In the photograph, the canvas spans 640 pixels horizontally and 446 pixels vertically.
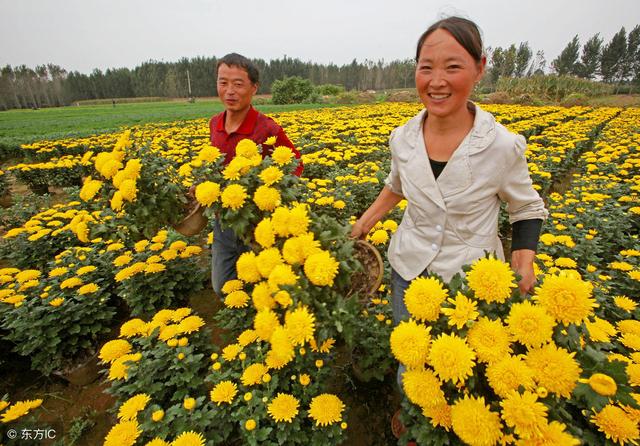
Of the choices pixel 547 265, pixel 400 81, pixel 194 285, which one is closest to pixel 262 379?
pixel 194 285

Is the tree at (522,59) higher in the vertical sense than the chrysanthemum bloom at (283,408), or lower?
higher

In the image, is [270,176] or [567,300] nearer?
[567,300]

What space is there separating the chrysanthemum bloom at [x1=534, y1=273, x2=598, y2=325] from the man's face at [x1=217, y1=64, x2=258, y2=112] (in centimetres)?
233

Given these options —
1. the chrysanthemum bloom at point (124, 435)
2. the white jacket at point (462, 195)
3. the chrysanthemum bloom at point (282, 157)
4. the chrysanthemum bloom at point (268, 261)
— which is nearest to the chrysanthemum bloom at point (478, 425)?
the white jacket at point (462, 195)

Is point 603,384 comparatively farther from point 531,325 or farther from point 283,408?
point 283,408

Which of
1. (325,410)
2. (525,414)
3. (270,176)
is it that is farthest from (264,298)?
(525,414)

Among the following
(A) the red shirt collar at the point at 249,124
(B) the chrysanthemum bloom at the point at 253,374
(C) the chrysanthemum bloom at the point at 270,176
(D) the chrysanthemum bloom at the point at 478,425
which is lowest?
(B) the chrysanthemum bloom at the point at 253,374

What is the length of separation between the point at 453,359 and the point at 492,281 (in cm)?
30

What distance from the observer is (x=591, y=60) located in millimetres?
63938

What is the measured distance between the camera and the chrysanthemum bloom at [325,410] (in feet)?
5.46

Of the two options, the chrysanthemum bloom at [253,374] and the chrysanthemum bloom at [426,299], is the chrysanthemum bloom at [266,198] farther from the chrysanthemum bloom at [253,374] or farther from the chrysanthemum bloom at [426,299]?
the chrysanthemum bloom at [253,374]

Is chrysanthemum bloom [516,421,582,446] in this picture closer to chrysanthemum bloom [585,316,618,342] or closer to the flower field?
the flower field

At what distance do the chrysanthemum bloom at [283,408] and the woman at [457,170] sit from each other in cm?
83

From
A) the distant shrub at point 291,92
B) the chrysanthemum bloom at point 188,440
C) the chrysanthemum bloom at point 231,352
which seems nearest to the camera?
the chrysanthemum bloom at point 188,440
